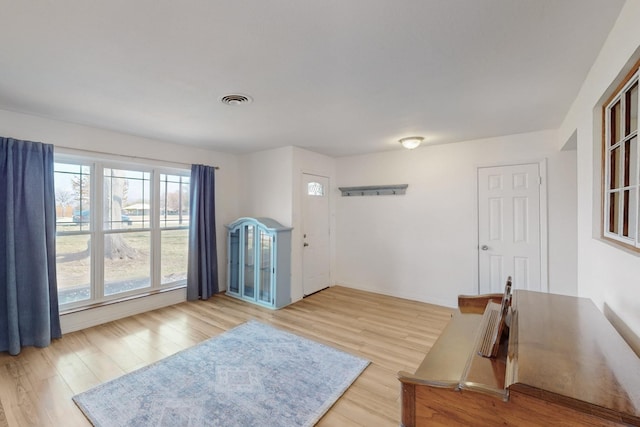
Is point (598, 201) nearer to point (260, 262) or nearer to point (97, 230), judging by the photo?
point (260, 262)

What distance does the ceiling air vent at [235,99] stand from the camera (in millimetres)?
2307

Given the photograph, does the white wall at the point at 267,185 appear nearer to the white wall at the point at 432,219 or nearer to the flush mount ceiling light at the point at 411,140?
the white wall at the point at 432,219

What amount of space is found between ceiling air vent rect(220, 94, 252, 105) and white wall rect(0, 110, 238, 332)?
191 centimetres

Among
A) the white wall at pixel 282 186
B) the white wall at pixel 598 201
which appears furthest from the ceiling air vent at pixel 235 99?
the white wall at pixel 598 201

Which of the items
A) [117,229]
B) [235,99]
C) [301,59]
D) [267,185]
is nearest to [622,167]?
[301,59]

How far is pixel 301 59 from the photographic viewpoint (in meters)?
1.74

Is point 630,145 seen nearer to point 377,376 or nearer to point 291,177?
point 377,376

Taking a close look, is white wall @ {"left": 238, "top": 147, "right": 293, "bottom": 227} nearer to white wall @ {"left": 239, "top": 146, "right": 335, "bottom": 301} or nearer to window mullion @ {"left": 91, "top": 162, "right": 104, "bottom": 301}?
white wall @ {"left": 239, "top": 146, "right": 335, "bottom": 301}

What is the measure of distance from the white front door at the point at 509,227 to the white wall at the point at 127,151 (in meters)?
3.82

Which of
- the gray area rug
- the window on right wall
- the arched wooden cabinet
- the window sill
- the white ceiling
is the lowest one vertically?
the gray area rug

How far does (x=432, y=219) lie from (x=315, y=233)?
5.95ft

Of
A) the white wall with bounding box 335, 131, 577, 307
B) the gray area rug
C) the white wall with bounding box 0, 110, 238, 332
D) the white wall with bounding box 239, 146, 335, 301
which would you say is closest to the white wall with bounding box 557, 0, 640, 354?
the white wall with bounding box 335, 131, 577, 307

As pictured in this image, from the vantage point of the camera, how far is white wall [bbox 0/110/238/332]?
2.80 metres

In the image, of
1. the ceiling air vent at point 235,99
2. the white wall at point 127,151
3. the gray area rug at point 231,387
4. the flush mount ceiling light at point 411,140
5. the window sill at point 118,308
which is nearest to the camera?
the gray area rug at point 231,387
